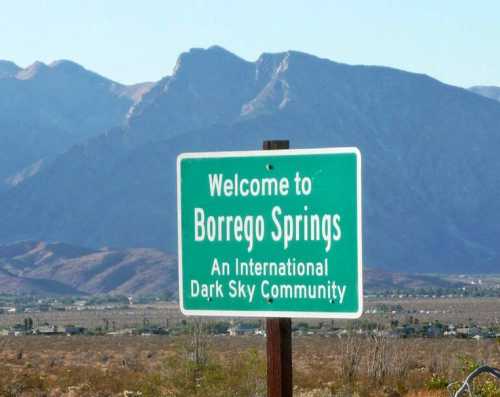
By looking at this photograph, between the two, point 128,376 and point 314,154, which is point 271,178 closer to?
point 314,154

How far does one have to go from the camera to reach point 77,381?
1398 inches

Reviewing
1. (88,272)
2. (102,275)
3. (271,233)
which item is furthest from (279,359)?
(88,272)

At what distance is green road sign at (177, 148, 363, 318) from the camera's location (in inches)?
195

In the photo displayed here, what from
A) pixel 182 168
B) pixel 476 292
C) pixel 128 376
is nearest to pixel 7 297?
pixel 476 292

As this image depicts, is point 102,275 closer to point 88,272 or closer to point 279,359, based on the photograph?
point 88,272

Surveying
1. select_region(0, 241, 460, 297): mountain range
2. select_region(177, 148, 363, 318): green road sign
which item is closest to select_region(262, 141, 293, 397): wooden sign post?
select_region(177, 148, 363, 318): green road sign

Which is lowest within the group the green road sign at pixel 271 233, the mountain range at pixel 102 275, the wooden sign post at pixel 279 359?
the wooden sign post at pixel 279 359

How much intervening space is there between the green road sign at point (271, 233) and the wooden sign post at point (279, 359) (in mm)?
133

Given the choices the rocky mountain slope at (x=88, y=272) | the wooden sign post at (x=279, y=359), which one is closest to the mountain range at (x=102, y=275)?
the rocky mountain slope at (x=88, y=272)

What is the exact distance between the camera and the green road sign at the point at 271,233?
4953 mm

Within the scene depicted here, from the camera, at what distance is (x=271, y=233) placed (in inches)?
201

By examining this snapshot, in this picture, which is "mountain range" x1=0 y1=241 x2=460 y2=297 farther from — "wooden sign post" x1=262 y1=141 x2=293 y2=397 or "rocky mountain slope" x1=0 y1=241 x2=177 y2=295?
"wooden sign post" x1=262 y1=141 x2=293 y2=397

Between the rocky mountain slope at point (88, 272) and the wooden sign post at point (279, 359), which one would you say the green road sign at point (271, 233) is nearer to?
the wooden sign post at point (279, 359)

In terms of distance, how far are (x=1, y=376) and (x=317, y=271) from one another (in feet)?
96.7
